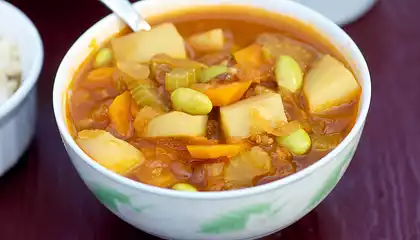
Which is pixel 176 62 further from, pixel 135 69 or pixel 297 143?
pixel 297 143

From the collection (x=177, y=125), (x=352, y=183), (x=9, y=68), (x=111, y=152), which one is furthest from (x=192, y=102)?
(x=9, y=68)

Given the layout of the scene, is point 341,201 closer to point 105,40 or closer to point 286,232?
point 286,232

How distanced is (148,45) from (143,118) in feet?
0.63

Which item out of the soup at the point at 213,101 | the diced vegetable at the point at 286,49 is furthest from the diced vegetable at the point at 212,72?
the diced vegetable at the point at 286,49

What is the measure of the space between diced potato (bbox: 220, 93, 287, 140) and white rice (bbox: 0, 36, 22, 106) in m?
0.47

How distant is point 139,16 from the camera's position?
1326mm

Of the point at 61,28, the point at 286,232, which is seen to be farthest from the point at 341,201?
the point at 61,28

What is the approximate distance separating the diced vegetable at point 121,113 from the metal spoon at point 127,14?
0.63 ft

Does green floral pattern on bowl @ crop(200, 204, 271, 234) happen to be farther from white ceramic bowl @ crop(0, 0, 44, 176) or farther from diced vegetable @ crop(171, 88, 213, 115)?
white ceramic bowl @ crop(0, 0, 44, 176)

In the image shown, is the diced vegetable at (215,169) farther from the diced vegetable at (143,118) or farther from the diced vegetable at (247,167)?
the diced vegetable at (143,118)

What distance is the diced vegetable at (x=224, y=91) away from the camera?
112cm

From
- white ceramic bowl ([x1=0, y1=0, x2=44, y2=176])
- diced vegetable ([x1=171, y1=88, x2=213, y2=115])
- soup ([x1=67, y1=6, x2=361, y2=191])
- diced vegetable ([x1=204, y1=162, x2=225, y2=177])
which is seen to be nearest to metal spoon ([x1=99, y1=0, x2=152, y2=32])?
soup ([x1=67, y1=6, x2=361, y2=191])

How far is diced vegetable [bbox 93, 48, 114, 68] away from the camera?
1.26 metres

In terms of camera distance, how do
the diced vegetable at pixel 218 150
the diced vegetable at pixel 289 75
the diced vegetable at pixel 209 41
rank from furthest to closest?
the diced vegetable at pixel 209 41 < the diced vegetable at pixel 289 75 < the diced vegetable at pixel 218 150
